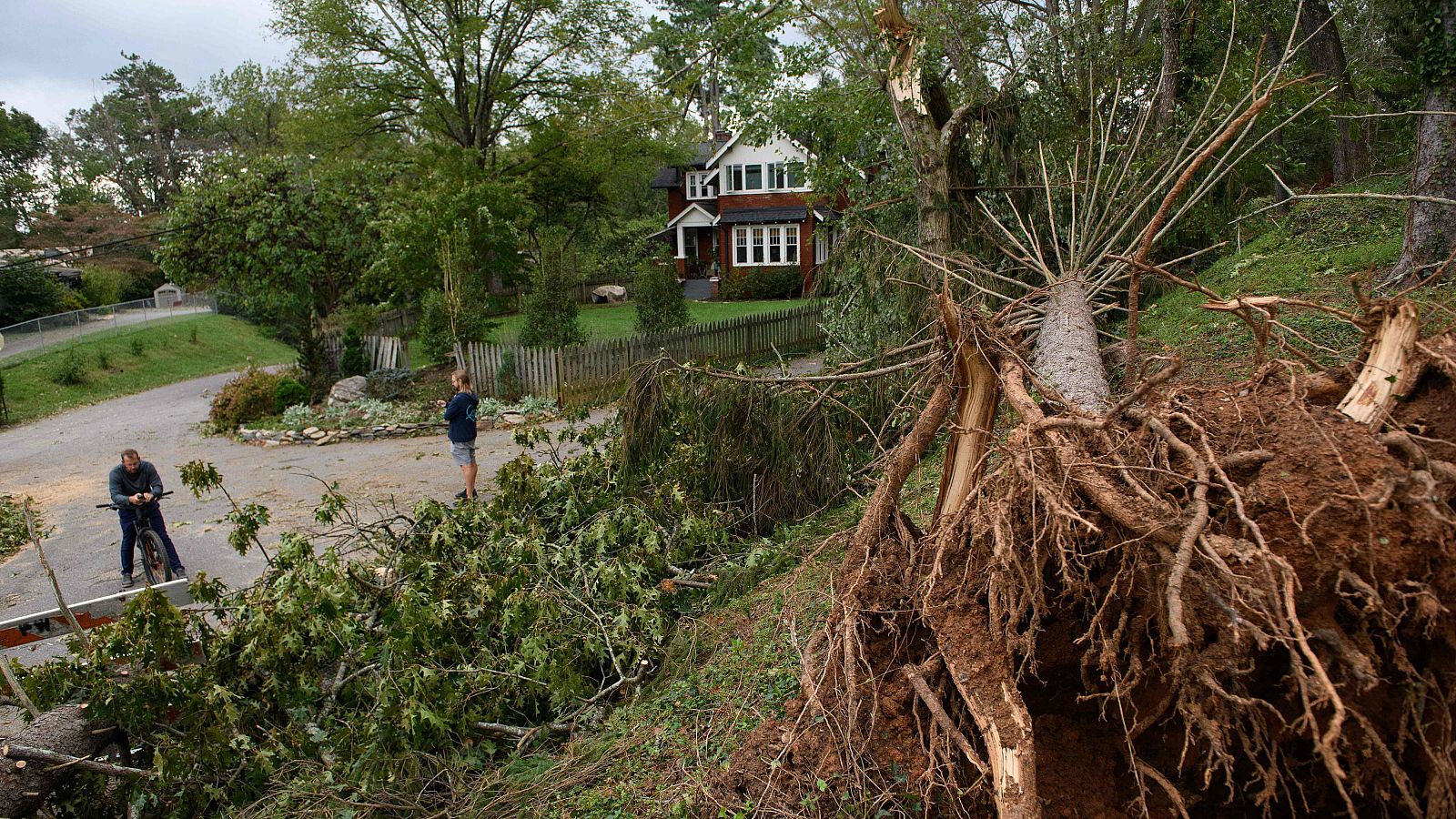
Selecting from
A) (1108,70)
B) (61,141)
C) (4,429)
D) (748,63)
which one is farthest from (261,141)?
(1108,70)

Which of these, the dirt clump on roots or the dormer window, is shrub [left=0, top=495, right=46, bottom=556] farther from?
the dormer window

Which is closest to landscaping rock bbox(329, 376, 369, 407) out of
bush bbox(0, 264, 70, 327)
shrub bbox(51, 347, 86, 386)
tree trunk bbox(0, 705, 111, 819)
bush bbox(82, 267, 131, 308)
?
shrub bbox(51, 347, 86, 386)

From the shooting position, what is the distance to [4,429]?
53.4ft

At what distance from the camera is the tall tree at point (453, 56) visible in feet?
75.6

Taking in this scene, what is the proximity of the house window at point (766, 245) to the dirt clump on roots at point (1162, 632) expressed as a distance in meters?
32.5

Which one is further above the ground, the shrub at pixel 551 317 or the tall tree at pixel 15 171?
the tall tree at pixel 15 171

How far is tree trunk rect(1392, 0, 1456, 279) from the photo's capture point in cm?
758

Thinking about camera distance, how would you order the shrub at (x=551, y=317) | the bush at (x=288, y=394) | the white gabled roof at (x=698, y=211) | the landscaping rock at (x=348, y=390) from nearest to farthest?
the bush at (x=288, y=394), the landscaping rock at (x=348, y=390), the shrub at (x=551, y=317), the white gabled roof at (x=698, y=211)

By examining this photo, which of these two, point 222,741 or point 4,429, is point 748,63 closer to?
point 222,741

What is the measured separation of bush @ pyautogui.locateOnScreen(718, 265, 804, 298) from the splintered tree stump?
29.8 m

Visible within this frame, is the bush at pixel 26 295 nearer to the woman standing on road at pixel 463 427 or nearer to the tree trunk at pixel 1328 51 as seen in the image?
the woman standing on road at pixel 463 427

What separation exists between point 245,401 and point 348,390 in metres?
1.82

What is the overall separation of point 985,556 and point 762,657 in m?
1.76

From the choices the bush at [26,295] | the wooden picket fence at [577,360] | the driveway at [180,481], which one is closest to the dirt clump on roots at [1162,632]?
the driveway at [180,481]
